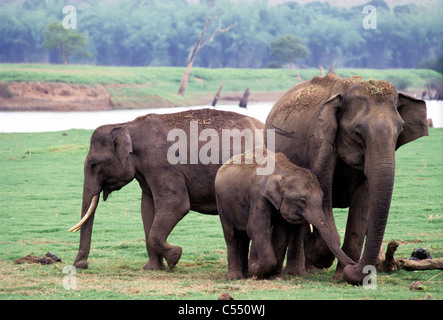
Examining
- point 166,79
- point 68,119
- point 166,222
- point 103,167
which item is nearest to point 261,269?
point 166,222

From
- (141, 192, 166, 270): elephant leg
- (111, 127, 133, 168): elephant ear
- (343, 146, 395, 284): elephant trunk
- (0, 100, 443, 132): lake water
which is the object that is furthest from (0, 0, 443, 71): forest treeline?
(343, 146, 395, 284): elephant trunk

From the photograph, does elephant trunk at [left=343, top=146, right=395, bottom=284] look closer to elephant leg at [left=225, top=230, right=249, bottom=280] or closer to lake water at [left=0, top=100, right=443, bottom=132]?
elephant leg at [left=225, top=230, right=249, bottom=280]

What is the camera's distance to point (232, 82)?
7594 cm

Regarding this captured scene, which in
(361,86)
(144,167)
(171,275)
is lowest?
(171,275)

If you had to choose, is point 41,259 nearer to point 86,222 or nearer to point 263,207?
point 86,222

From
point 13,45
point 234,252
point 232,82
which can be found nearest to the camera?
point 234,252

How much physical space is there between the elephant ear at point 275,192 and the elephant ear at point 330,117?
73 cm

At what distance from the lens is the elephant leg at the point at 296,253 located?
33.6 feet

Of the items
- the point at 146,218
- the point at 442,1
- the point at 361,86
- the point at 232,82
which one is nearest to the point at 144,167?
the point at 146,218

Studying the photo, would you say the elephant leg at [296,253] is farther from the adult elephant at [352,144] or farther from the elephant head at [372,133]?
the elephant head at [372,133]

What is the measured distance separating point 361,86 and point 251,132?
2970mm

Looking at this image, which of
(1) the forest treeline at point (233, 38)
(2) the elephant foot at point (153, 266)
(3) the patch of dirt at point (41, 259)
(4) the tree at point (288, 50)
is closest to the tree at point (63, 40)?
(1) the forest treeline at point (233, 38)

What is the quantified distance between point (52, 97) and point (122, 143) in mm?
52529
